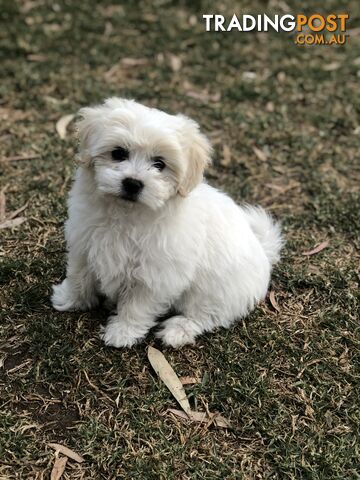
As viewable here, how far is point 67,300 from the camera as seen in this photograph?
10.4 ft

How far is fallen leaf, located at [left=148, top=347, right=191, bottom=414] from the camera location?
284 cm

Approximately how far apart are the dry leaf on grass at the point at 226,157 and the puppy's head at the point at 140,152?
6.43 feet

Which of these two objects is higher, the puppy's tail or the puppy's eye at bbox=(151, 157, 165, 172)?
the puppy's eye at bbox=(151, 157, 165, 172)

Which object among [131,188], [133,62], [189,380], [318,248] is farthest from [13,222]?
[133,62]

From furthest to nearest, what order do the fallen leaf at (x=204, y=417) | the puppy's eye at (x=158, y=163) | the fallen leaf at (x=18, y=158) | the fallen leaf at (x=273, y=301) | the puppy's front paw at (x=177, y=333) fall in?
the fallen leaf at (x=18, y=158)
the fallen leaf at (x=273, y=301)
the puppy's front paw at (x=177, y=333)
the fallen leaf at (x=204, y=417)
the puppy's eye at (x=158, y=163)

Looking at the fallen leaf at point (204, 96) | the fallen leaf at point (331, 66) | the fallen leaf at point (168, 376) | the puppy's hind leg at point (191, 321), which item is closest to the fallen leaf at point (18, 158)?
the fallen leaf at point (204, 96)

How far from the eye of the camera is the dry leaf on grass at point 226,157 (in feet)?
15.0

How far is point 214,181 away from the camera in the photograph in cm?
444

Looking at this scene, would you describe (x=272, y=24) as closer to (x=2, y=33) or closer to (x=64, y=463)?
(x=2, y=33)

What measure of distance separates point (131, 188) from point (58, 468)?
4.37ft

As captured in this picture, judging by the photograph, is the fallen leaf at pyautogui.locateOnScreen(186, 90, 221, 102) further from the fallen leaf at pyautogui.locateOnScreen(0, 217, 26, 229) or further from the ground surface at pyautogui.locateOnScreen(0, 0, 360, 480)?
the fallen leaf at pyautogui.locateOnScreen(0, 217, 26, 229)

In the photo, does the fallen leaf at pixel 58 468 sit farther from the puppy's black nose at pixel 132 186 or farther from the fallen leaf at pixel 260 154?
the fallen leaf at pixel 260 154

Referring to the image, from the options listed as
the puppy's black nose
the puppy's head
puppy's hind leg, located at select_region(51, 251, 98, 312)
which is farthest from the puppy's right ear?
puppy's hind leg, located at select_region(51, 251, 98, 312)

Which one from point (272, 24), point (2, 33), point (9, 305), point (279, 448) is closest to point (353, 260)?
point (279, 448)
